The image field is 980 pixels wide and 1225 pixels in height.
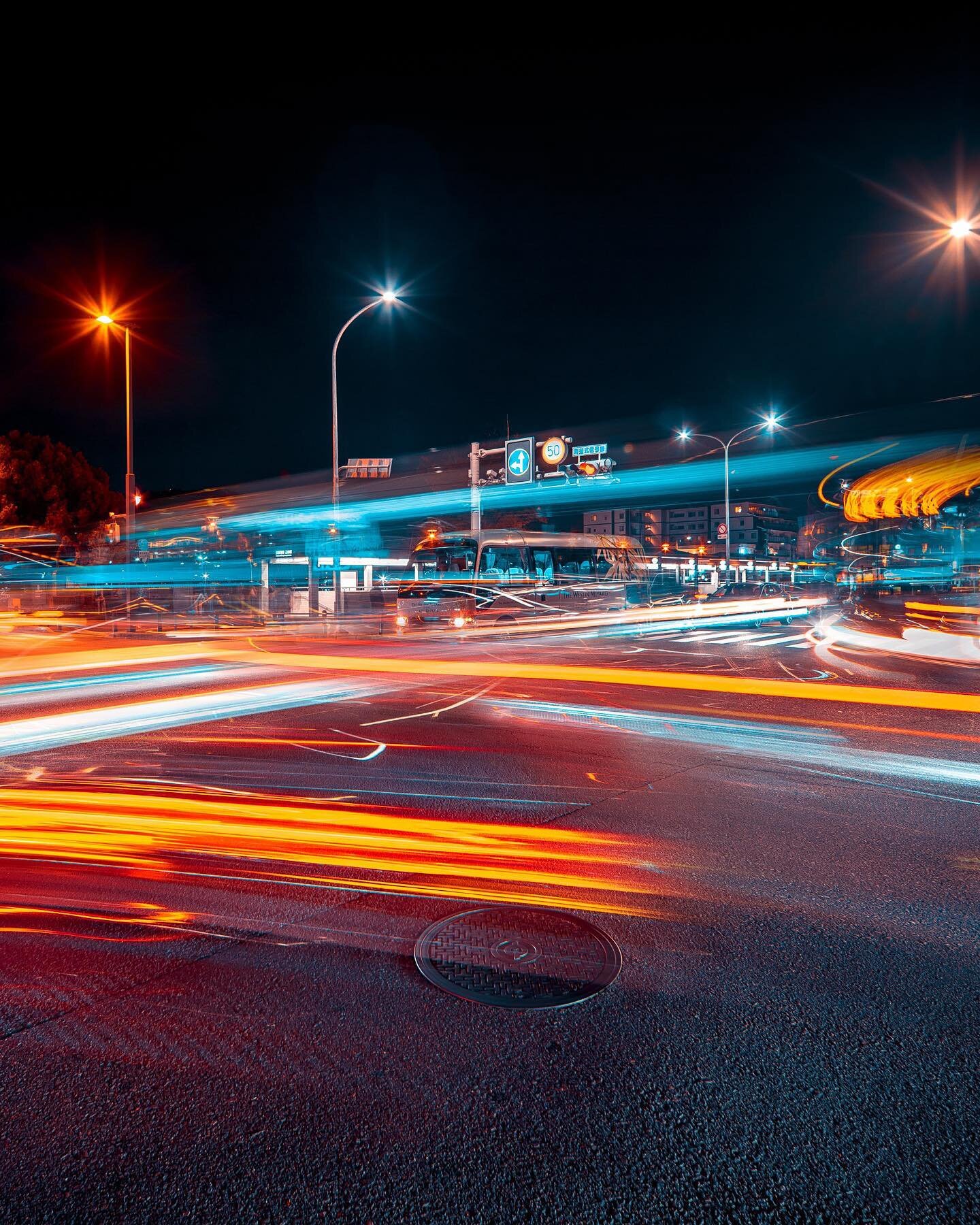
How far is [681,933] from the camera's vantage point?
3855mm

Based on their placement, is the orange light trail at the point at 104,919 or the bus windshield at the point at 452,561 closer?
the orange light trail at the point at 104,919

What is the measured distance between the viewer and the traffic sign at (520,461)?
83.6ft

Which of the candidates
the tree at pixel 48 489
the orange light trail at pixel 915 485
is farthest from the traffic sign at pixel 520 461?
the tree at pixel 48 489

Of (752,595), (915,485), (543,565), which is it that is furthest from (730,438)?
(543,565)

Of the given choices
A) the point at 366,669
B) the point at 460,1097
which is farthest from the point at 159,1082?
the point at 366,669

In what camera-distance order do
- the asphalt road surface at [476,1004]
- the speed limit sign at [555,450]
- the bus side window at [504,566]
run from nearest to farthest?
the asphalt road surface at [476,1004], the speed limit sign at [555,450], the bus side window at [504,566]

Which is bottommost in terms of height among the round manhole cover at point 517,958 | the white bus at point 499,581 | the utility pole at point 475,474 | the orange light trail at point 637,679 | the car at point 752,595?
the orange light trail at point 637,679

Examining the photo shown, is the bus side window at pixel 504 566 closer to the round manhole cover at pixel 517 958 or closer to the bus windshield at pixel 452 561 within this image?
the bus windshield at pixel 452 561

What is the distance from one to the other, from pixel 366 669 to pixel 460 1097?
12.4 meters

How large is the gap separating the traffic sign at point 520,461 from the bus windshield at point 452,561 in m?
2.75

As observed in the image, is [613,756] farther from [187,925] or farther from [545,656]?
[545,656]

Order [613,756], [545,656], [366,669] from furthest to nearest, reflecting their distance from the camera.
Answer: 1. [545,656]
2. [366,669]
3. [613,756]

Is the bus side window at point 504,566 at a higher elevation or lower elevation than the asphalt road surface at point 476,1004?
higher

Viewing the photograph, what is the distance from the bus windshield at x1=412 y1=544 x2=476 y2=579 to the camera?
27.4 meters
